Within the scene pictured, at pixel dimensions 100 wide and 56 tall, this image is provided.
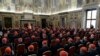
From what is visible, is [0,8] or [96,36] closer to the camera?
[96,36]

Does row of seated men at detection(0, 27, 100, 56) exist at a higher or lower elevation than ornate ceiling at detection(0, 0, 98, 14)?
lower

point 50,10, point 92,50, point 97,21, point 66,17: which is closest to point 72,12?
point 66,17

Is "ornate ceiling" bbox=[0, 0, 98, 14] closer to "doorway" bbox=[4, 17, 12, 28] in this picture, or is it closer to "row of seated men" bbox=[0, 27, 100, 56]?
"doorway" bbox=[4, 17, 12, 28]

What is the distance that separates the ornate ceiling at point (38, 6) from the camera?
19172 millimetres

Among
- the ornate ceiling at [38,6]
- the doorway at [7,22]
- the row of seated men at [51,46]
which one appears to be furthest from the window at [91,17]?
the doorway at [7,22]

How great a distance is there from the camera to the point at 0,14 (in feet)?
63.9

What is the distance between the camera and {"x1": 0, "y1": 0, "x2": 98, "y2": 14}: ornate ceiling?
1917 centimetres

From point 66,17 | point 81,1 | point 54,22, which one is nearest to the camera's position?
point 81,1

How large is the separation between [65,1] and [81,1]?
372 cm

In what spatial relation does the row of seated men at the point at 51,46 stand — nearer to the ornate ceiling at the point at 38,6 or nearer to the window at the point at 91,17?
the window at the point at 91,17

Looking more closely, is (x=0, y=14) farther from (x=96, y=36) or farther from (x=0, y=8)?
(x=96, y=36)

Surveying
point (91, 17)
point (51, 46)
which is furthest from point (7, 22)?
point (51, 46)

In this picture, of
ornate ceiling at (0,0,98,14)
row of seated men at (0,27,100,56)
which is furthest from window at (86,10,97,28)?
row of seated men at (0,27,100,56)

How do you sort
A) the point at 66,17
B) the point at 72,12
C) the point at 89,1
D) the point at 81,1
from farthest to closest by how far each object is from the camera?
1. the point at 66,17
2. the point at 72,12
3. the point at 81,1
4. the point at 89,1
